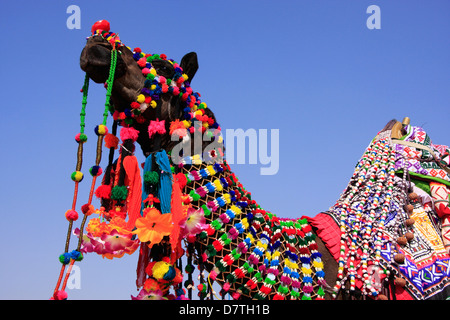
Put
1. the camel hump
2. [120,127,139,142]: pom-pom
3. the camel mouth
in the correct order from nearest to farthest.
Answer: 1. the camel mouth
2. [120,127,139,142]: pom-pom
3. the camel hump

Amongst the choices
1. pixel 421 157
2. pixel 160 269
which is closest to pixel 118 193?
pixel 160 269

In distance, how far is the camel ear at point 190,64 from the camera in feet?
13.2

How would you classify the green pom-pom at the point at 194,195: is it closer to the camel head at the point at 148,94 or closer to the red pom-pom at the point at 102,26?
the camel head at the point at 148,94

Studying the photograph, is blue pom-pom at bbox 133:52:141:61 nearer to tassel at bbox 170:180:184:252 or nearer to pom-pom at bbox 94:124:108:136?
pom-pom at bbox 94:124:108:136

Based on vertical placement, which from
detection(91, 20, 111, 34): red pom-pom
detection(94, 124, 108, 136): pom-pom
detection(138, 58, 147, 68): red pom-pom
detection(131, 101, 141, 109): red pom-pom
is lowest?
detection(94, 124, 108, 136): pom-pom

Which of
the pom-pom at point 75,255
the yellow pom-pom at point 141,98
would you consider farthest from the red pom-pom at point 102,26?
the pom-pom at point 75,255

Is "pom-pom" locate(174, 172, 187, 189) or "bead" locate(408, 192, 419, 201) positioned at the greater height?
"bead" locate(408, 192, 419, 201)

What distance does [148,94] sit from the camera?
3664 millimetres

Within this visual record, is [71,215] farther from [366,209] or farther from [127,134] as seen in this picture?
[366,209]

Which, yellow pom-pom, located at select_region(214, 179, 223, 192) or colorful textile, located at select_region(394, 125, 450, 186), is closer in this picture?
yellow pom-pom, located at select_region(214, 179, 223, 192)

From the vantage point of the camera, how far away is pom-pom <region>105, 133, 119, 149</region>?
371 cm

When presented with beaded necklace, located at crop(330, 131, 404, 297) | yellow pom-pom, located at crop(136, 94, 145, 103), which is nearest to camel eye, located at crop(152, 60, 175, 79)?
yellow pom-pom, located at crop(136, 94, 145, 103)
